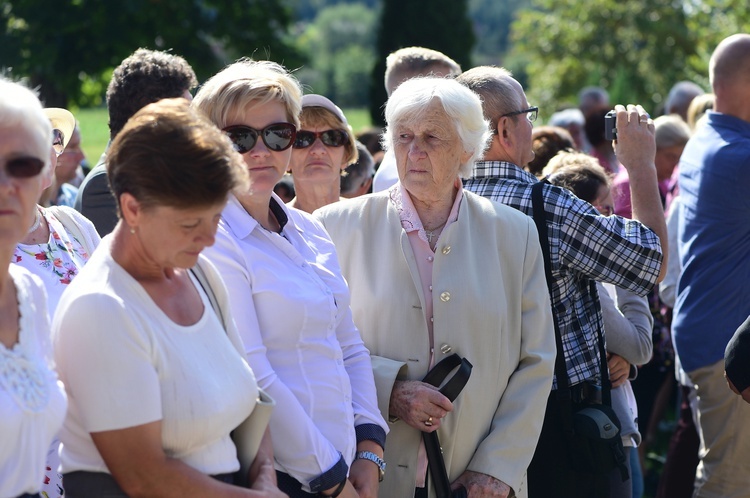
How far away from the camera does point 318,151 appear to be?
430 cm

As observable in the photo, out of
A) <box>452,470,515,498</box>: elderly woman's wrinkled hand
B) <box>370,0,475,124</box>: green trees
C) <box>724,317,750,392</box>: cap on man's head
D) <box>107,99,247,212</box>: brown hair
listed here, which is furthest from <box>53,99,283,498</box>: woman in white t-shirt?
<box>370,0,475,124</box>: green trees

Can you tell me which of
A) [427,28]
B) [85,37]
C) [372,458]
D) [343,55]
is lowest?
[343,55]

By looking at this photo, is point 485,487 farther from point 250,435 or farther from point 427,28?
point 427,28

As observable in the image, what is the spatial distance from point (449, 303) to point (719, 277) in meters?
1.93

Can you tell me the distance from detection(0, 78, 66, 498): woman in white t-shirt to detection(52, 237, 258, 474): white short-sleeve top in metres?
0.07

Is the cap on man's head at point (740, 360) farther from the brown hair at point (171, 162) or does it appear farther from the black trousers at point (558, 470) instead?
the brown hair at point (171, 162)

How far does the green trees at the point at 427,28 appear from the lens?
2300cm

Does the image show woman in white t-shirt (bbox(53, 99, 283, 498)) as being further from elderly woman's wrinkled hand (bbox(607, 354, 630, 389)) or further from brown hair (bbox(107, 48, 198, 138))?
elderly woman's wrinkled hand (bbox(607, 354, 630, 389))

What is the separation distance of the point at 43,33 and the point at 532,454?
39.3ft

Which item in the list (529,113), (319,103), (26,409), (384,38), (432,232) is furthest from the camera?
(384,38)

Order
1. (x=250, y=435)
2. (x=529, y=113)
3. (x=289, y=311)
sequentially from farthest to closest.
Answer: (x=529, y=113) < (x=289, y=311) < (x=250, y=435)

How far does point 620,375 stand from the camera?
390 centimetres

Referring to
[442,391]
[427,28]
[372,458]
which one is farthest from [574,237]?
Answer: [427,28]

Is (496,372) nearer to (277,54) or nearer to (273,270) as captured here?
(273,270)
